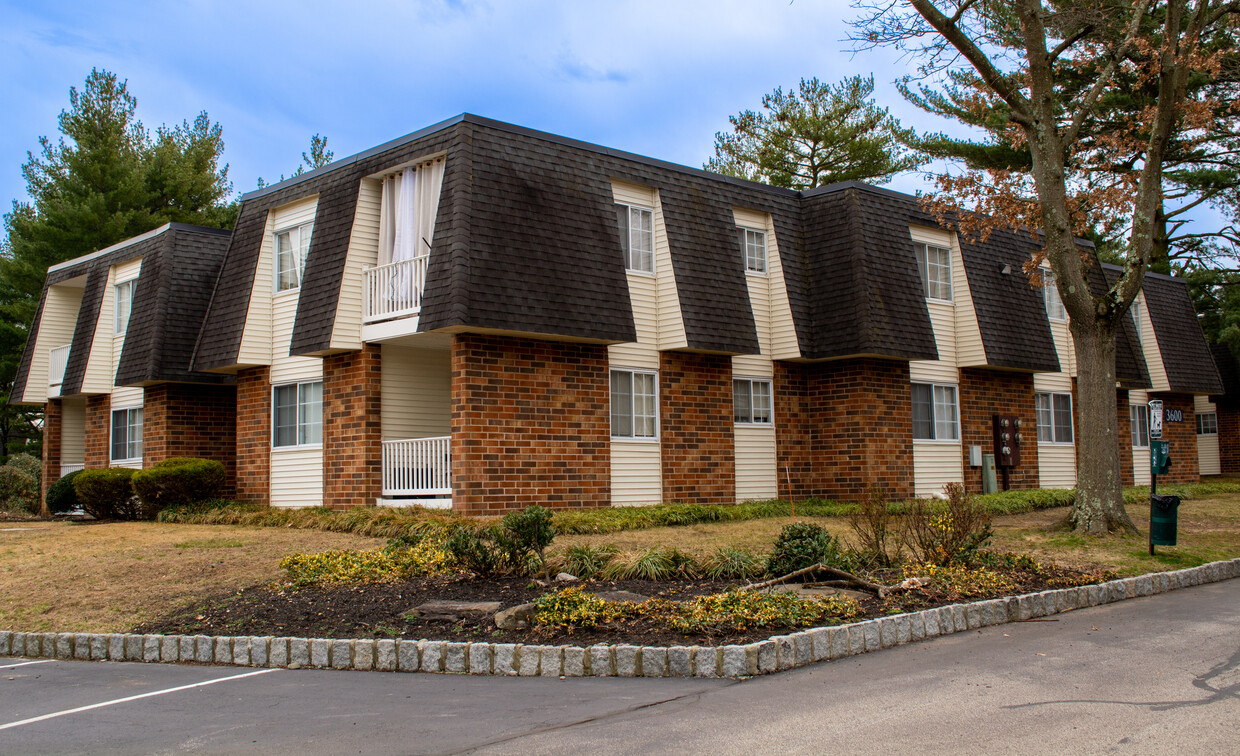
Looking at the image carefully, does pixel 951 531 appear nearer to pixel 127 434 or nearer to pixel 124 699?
pixel 124 699

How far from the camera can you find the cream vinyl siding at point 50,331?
2831 cm

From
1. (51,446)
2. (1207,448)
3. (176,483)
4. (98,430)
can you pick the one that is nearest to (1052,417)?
(1207,448)

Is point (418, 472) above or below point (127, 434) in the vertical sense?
below

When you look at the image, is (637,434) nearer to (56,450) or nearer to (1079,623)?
(1079,623)

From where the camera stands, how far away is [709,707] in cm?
639

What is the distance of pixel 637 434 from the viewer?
18.8 m

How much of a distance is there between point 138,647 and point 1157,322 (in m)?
29.1

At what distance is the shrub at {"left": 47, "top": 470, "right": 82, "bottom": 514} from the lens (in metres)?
23.7

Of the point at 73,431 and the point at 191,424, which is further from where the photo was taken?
the point at 73,431

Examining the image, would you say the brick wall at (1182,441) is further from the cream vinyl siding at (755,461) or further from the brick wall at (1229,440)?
the cream vinyl siding at (755,461)

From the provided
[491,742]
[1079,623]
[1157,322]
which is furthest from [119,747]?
[1157,322]

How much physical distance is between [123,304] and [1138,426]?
28267 millimetres

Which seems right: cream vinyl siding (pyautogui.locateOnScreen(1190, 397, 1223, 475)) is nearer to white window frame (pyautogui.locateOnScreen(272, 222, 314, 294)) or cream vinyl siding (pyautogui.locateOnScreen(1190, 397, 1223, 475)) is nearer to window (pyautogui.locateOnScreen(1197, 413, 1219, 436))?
window (pyautogui.locateOnScreen(1197, 413, 1219, 436))

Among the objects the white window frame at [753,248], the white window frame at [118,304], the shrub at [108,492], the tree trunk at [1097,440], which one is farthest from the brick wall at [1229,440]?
the white window frame at [118,304]
